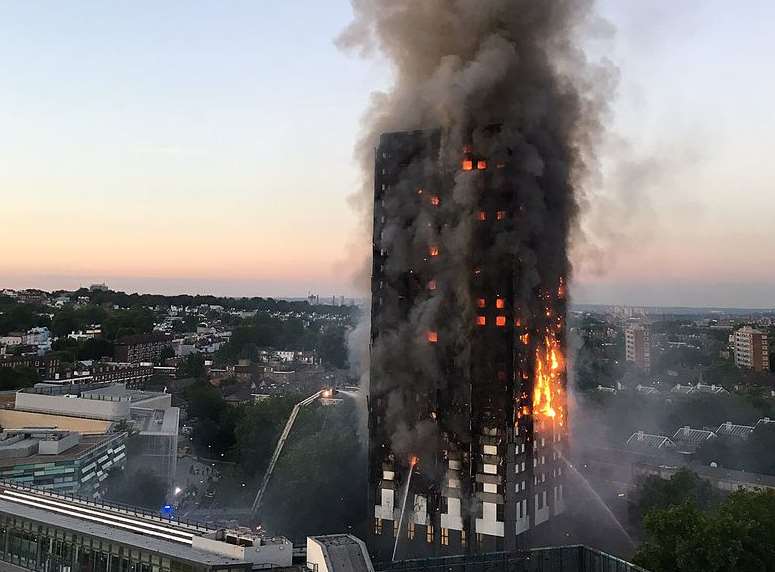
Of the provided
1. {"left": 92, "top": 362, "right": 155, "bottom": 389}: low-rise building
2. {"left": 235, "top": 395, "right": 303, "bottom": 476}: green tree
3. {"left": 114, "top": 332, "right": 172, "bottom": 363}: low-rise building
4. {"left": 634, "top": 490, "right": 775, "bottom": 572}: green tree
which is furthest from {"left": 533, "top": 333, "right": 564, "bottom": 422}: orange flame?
{"left": 114, "top": 332, "right": 172, "bottom": 363}: low-rise building

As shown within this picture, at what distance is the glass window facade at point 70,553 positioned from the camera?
27.2 meters

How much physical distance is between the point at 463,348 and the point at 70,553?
2328 centimetres

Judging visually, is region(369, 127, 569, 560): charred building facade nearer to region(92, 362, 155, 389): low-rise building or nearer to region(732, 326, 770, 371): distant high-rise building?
region(92, 362, 155, 389): low-rise building

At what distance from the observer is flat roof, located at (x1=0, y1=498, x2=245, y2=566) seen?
86.9 feet

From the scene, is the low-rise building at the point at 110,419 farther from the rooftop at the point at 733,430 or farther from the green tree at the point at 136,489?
the rooftop at the point at 733,430

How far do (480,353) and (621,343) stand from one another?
138m

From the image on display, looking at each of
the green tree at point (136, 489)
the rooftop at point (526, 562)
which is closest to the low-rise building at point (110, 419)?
the green tree at point (136, 489)

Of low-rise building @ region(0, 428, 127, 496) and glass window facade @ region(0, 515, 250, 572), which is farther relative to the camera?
low-rise building @ region(0, 428, 127, 496)

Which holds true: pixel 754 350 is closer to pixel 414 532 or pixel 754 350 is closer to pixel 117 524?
pixel 414 532

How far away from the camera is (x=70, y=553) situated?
1188 inches

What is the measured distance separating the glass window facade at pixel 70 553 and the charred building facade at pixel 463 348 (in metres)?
18.1

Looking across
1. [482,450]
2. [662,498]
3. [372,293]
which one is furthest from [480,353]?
[662,498]

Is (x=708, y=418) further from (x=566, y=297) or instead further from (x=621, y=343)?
(x=621, y=343)

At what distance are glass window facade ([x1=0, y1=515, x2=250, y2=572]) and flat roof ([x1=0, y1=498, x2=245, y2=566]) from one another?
0.17m
